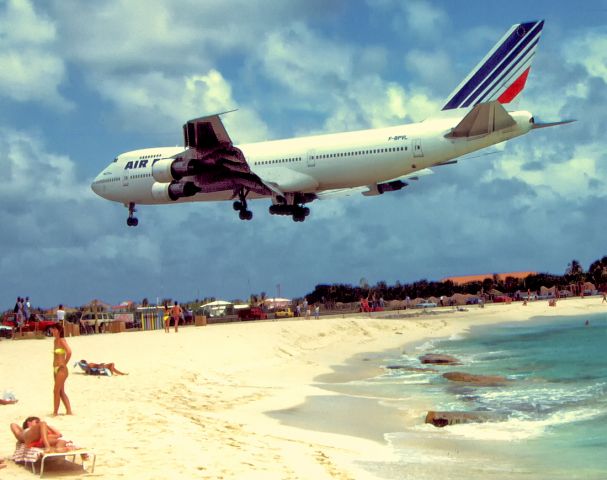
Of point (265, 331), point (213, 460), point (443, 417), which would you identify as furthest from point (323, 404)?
point (265, 331)

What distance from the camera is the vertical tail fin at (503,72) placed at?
117 feet

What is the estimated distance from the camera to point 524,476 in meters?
12.4

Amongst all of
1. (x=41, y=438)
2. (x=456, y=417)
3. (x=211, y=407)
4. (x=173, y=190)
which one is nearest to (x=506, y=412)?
(x=456, y=417)

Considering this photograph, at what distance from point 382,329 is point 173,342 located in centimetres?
1813

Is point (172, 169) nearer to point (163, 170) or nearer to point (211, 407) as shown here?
point (163, 170)

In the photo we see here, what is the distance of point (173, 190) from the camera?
3669 centimetres

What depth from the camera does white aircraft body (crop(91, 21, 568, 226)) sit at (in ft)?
109

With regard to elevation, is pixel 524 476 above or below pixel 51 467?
below

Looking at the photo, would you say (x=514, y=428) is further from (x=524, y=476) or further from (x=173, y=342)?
(x=173, y=342)

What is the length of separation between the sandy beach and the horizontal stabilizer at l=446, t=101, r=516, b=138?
900cm

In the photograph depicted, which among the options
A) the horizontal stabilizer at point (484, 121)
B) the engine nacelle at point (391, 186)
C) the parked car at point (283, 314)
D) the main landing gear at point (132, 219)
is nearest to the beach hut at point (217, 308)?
the parked car at point (283, 314)

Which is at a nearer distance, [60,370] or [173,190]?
[60,370]

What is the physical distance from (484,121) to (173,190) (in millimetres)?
13385

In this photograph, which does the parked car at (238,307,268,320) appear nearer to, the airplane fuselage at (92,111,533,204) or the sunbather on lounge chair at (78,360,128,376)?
the airplane fuselage at (92,111,533,204)
